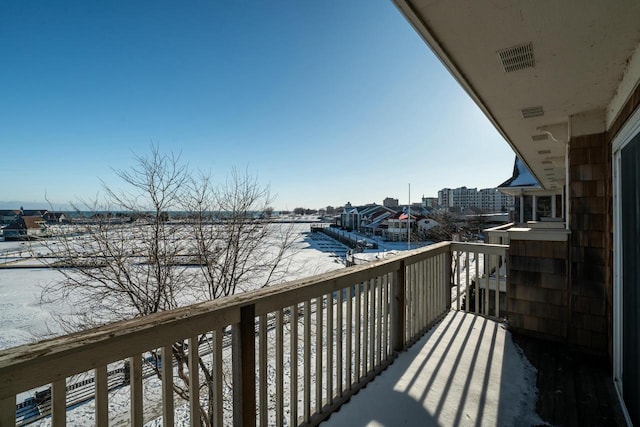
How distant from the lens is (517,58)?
2062mm

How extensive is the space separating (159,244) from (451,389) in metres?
5.40

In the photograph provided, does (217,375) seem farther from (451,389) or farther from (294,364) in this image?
(451,389)

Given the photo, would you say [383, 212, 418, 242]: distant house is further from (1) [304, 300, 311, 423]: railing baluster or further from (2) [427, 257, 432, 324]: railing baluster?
(1) [304, 300, 311, 423]: railing baluster

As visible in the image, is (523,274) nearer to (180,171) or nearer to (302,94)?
(180,171)

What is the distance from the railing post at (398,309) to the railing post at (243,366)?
153 centimetres

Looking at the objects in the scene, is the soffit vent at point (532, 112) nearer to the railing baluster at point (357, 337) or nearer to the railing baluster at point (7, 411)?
the railing baluster at point (357, 337)

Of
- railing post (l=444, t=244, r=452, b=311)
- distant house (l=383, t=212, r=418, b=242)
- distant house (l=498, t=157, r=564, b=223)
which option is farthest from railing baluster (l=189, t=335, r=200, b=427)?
distant house (l=383, t=212, r=418, b=242)

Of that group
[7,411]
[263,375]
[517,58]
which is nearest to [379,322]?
[263,375]

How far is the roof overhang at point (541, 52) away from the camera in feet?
5.16

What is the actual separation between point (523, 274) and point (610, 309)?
729 millimetres

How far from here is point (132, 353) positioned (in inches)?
36.9

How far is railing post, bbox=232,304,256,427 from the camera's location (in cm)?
129

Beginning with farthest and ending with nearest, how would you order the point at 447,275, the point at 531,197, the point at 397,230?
the point at 397,230 → the point at 531,197 → the point at 447,275

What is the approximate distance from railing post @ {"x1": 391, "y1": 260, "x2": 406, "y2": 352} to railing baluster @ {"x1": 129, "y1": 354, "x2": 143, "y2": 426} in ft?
6.50
